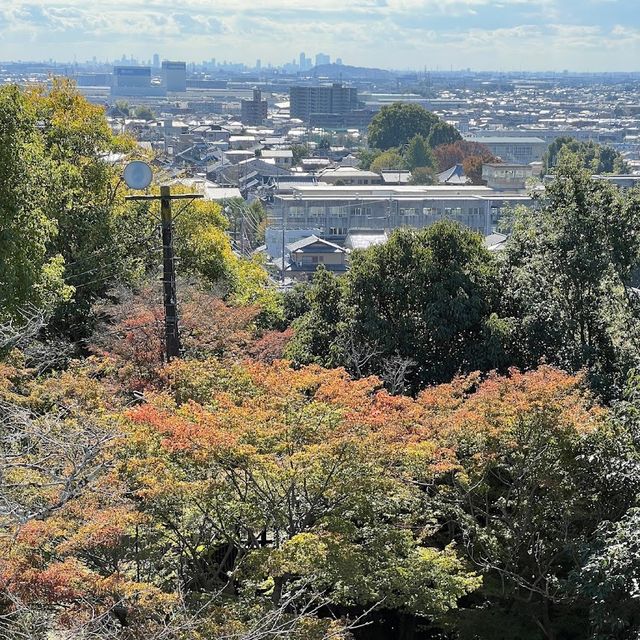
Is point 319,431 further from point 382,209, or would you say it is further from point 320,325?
point 382,209

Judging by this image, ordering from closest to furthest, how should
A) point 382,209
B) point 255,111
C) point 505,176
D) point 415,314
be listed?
point 415,314 < point 382,209 < point 505,176 < point 255,111

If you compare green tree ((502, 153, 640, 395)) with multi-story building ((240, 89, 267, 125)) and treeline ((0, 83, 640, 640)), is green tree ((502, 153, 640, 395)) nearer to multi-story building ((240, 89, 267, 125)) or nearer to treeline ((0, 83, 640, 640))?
treeline ((0, 83, 640, 640))

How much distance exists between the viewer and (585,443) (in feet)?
36.7

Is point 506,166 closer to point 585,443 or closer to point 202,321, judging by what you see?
point 202,321

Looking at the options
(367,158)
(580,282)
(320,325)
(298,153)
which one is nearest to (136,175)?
(320,325)

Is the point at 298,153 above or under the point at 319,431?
under

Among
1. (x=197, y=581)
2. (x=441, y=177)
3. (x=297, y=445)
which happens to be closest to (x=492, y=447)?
(x=297, y=445)

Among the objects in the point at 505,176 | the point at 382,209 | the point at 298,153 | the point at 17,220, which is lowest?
the point at 298,153

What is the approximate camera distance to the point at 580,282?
56.3 ft

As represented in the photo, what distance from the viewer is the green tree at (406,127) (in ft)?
332

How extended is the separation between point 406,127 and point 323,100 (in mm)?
75720

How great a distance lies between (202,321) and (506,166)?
67081 millimetres

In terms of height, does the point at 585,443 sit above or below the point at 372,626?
above

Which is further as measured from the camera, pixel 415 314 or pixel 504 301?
pixel 504 301
